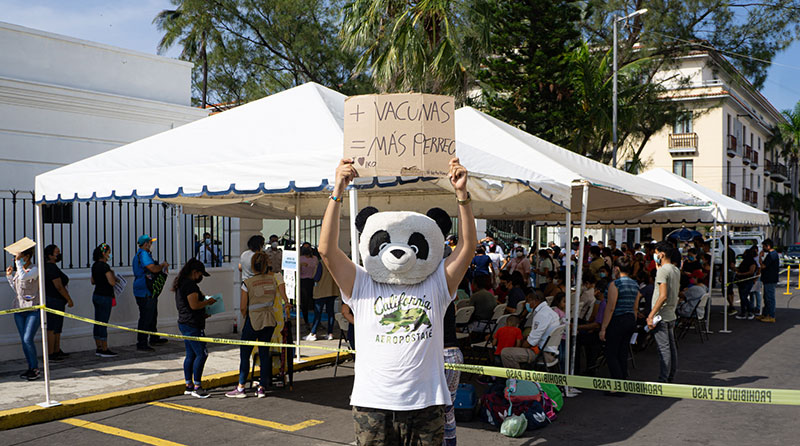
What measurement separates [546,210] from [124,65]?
9.03 m

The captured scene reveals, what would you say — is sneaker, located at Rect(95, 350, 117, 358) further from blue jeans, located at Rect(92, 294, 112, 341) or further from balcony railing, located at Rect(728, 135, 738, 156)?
balcony railing, located at Rect(728, 135, 738, 156)

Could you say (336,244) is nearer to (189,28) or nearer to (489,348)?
(489,348)

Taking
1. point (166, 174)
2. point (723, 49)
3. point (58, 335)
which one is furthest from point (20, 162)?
point (723, 49)

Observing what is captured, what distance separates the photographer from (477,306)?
32.5 ft

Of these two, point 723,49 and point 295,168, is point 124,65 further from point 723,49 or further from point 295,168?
point 723,49

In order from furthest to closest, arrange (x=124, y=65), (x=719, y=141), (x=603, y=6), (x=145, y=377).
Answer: (x=719, y=141) → (x=603, y=6) → (x=124, y=65) → (x=145, y=377)

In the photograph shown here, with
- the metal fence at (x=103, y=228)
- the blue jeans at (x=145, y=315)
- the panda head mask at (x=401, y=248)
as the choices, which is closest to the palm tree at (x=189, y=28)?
the metal fence at (x=103, y=228)

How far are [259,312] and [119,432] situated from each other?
1.84 meters

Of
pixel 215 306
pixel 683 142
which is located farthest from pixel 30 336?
pixel 683 142

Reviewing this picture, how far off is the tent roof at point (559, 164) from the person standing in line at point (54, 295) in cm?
590

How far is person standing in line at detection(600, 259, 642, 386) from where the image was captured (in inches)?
313

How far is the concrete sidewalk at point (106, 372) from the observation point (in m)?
7.61

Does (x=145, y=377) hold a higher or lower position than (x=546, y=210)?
lower

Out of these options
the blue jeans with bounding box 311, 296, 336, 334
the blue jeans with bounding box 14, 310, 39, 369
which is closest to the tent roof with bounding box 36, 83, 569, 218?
the blue jeans with bounding box 14, 310, 39, 369
